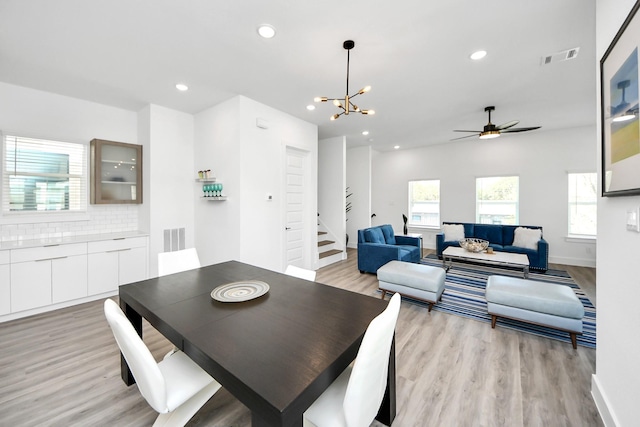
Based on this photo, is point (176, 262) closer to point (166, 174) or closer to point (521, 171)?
point (166, 174)

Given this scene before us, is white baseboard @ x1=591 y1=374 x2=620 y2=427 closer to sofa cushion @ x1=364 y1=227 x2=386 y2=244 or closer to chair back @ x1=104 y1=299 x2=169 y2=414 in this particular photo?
chair back @ x1=104 y1=299 x2=169 y2=414

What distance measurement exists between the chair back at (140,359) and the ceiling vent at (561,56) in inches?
167

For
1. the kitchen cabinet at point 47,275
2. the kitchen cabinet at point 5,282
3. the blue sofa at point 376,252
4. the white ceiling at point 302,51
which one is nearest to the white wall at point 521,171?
the white ceiling at point 302,51

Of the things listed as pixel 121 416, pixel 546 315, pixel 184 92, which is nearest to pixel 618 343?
pixel 546 315

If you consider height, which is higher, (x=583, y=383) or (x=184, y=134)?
(x=184, y=134)

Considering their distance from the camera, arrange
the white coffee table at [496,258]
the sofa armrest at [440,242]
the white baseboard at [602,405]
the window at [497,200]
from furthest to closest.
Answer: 1. the window at [497,200]
2. the sofa armrest at [440,242]
3. the white coffee table at [496,258]
4. the white baseboard at [602,405]

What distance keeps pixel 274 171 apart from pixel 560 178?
20.2ft

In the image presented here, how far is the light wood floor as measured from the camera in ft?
5.32

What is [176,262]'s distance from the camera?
8.10ft

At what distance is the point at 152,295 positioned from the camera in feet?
5.66

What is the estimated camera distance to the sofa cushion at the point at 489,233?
216 inches

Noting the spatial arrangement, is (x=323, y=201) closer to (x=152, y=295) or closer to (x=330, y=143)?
(x=330, y=143)

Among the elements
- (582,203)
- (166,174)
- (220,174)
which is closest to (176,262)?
(220,174)

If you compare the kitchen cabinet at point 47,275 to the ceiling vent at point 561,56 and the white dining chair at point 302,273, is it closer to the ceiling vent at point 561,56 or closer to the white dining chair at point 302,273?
the white dining chair at point 302,273
